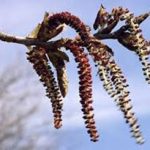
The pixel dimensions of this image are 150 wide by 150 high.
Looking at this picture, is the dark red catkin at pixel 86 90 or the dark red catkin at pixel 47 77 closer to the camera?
the dark red catkin at pixel 86 90

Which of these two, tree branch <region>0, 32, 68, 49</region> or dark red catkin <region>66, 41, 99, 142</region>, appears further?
tree branch <region>0, 32, 68, 49</region>

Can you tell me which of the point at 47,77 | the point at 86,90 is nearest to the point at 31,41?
the point at 47,77

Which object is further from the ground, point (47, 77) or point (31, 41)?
point (31, 41)

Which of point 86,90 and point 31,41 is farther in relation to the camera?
point 31,41

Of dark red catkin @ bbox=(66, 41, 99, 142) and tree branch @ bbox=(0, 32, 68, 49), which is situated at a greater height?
tree branch @ bbox=(0, 32, 68, 49)

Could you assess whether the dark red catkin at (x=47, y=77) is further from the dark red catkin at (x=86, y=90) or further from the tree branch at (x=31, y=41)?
the dark red catkin at (x=86, y=90)

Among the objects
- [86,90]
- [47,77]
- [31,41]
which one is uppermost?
[31,41]

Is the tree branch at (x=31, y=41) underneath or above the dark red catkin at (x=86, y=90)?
above

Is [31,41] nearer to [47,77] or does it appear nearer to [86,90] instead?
[47,77]

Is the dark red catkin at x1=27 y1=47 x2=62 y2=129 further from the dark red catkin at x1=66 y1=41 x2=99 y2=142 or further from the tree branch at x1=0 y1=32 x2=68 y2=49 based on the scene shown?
the dark red catkin at x1=66 y1=41 x2=99 y2=142

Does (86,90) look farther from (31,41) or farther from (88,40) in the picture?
(31,41)
